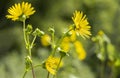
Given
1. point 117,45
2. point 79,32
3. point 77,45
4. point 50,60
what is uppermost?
point 117,45

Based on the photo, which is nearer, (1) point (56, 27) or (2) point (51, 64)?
(2) point (51, 64)

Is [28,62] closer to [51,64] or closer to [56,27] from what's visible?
[51,64]

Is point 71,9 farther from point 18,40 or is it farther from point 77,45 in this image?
point 77,45

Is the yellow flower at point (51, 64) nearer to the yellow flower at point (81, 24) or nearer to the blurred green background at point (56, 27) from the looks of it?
the yellow flower at point (81, 24)

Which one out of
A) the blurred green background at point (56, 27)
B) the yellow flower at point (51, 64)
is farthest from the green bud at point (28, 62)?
the blurred green background at point (56, 27)

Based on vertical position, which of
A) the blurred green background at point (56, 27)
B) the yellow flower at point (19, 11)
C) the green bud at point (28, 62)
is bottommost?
the green bud at point (28, 62)

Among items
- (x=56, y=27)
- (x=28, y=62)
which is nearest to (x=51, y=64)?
(x=28, y=62)

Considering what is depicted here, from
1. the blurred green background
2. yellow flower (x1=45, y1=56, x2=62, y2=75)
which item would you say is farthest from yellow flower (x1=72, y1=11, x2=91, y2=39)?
Answer: the blurred green background

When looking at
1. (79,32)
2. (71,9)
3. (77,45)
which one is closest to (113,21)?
(71,9)
